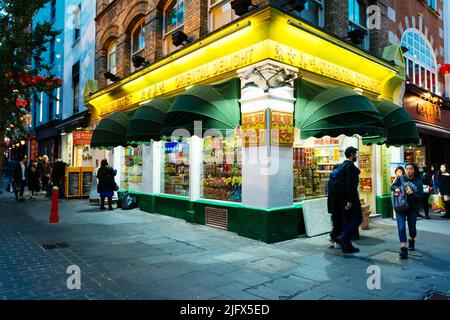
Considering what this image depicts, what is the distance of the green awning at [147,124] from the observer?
8.81 meters

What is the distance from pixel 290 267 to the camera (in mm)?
5305

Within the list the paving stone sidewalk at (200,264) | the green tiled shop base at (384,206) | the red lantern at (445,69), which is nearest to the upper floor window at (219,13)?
the paving stone sidewalk at (200,264)

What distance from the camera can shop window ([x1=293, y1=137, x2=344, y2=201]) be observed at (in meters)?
8.19

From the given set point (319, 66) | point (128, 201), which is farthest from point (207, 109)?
point (128, 201)

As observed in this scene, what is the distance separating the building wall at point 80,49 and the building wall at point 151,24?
0.90 metres

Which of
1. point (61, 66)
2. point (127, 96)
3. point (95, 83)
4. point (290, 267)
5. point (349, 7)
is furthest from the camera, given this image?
point (61, 66)

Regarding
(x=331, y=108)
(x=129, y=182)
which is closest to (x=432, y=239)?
(x=331, y=108)

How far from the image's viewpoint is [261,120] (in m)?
7.05

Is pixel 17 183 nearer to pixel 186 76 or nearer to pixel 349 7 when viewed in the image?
pixel 186 76

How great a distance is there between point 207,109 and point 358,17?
6921 millimetres

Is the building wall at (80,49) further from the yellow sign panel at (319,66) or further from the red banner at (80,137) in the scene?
the yellow sign panel at (319,66)

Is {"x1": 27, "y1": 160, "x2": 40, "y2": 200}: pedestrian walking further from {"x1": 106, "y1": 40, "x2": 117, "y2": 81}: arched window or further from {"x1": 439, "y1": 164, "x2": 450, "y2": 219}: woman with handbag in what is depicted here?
{"x1": 439, "y1": 164, "x2": 450, "y2": 219}: woman with handbag

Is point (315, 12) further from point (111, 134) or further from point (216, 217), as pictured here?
point (111, 134)
